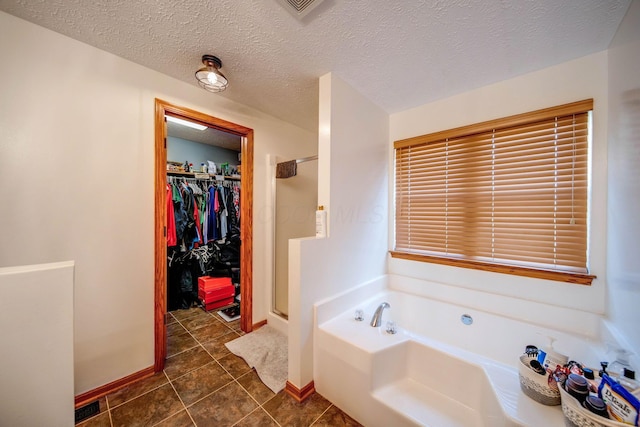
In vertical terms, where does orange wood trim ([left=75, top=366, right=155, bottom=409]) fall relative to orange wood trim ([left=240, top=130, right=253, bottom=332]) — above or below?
below

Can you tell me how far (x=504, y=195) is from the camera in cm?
178

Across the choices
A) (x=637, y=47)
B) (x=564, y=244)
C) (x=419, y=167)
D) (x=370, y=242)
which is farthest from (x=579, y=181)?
(x=370, y=242)

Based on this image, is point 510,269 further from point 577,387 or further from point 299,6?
point 299,6

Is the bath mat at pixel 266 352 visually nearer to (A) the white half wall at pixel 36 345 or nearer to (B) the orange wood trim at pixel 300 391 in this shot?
(B) the orange wood trim at pixel 300 391

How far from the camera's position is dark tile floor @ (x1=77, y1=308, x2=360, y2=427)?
4.30 feet

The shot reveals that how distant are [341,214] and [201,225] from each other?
7.09ft

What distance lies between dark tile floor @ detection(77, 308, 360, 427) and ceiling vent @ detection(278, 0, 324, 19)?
2312mm

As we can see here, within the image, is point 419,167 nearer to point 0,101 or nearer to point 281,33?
point 281,33

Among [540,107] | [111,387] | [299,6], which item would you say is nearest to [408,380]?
[111,387]

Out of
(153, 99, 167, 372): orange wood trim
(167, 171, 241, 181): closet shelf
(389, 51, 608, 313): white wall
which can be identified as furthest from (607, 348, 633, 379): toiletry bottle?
(167, 171, 241, 181): closet shelf

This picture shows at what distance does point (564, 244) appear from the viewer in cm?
155

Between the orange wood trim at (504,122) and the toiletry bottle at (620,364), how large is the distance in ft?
4.86

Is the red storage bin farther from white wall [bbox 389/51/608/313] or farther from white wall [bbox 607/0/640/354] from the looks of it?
white wall [bbox 607/0/640/354]

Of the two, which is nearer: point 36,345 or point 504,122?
point 36,345
